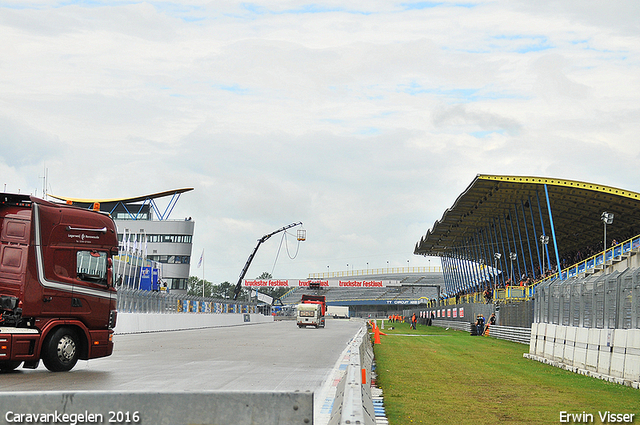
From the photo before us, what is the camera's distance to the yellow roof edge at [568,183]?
43281mm

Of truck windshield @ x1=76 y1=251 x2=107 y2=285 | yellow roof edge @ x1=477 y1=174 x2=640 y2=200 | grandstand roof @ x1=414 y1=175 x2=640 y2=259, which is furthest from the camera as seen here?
grandstand roof @ x1=414 y1=175 x2=640 y2=259

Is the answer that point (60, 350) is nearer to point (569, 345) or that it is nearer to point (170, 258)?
point (569, 345)

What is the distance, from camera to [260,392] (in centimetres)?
470

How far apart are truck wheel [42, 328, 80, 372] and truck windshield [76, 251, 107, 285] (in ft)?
3.71

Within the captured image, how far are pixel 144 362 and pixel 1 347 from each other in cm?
492

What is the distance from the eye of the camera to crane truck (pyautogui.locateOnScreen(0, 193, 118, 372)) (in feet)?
46.1

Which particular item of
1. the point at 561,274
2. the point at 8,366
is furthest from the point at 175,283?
the point at 8,366

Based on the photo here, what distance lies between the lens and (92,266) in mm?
15422

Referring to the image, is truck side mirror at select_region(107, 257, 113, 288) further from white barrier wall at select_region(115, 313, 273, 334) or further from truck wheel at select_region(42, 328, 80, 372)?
white barrier wall at select_region(115, 313, 273, 334)

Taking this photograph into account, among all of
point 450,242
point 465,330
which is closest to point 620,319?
point 465,330

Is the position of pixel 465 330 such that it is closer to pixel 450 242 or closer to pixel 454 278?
pixel 450 242

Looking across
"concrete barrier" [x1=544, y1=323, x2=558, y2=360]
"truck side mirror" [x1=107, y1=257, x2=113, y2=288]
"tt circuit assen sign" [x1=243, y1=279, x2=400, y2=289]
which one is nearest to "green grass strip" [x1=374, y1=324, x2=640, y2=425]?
"concrete barrier" [x1=544, y1=323, x2=558, y2=360]

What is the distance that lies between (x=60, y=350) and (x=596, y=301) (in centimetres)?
1121

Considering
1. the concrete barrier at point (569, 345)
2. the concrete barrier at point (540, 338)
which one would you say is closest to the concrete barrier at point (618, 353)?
the concrete barrier at point (569, 345)
